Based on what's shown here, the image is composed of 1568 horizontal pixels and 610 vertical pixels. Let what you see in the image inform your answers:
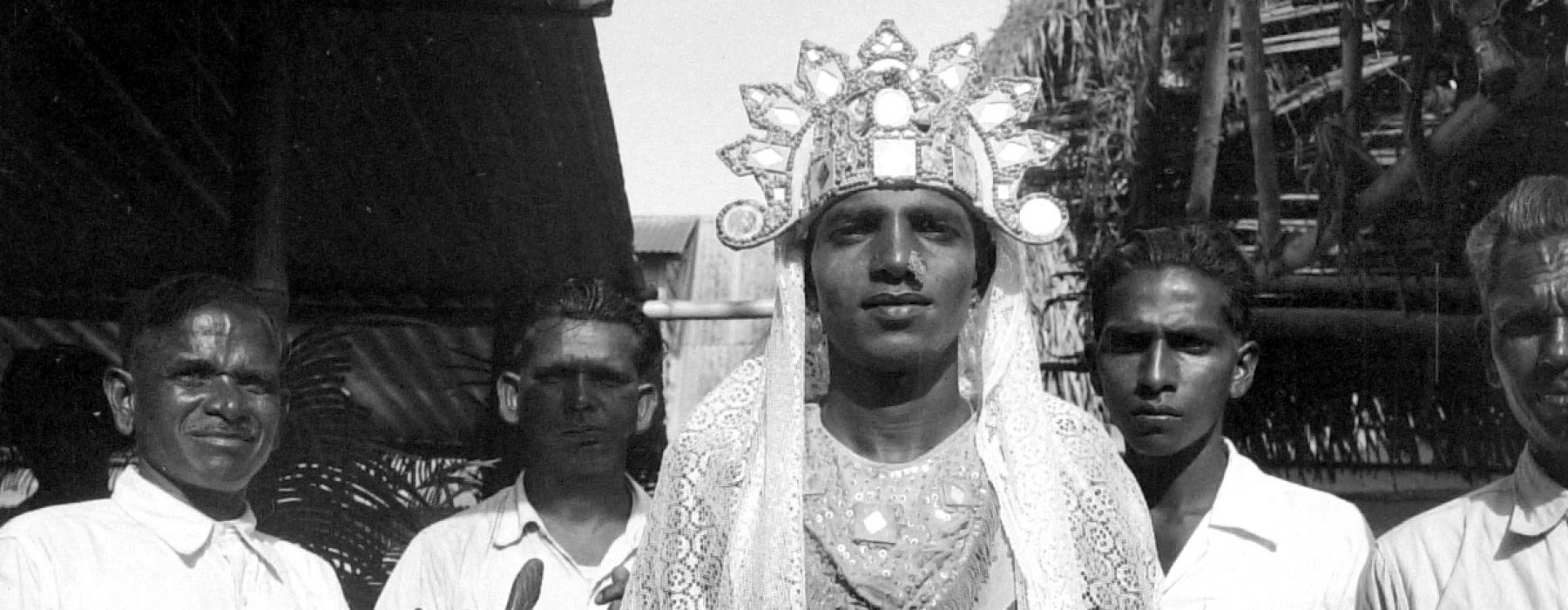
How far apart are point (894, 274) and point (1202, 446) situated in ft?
3.49

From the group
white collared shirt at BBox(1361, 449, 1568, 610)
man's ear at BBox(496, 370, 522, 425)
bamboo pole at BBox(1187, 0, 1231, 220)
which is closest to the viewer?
white collared shirt at BBox(1361, 449, 1568, 610)

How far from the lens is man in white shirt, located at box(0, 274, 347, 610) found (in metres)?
3.08

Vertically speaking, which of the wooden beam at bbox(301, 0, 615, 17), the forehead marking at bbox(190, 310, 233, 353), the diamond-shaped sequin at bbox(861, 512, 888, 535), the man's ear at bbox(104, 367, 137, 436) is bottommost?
the diamond-shaped sequin at bbox(861, 512, 888, 535)

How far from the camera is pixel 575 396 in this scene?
13.0 feet

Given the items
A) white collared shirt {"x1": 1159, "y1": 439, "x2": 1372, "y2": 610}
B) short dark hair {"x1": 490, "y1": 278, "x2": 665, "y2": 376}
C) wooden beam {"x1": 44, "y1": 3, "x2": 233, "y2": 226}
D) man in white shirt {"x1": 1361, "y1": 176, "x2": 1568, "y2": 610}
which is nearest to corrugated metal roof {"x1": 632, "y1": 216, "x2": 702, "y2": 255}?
wooden beam {"x1": 44, "y1": 3, "x2": 233, "y2": 226}

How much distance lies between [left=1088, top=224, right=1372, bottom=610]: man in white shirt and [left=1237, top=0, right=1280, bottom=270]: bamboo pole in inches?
49.2

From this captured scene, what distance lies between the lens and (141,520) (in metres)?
3.19

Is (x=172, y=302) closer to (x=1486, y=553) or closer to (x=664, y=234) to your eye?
(x=1486, y=553)

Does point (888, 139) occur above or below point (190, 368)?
above

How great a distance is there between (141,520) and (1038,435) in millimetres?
1674

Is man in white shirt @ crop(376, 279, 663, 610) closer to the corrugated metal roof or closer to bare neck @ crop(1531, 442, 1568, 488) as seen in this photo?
bare neck @ crop(1531, 442, 1568, 488)

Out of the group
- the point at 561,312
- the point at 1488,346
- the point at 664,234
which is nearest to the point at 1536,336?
the point at 1488,346

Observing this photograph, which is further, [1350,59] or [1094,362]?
[1350,59]

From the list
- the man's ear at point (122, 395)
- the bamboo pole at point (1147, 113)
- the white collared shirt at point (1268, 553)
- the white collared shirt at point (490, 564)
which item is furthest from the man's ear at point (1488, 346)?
the bamboo pole at point (1147, 113)
